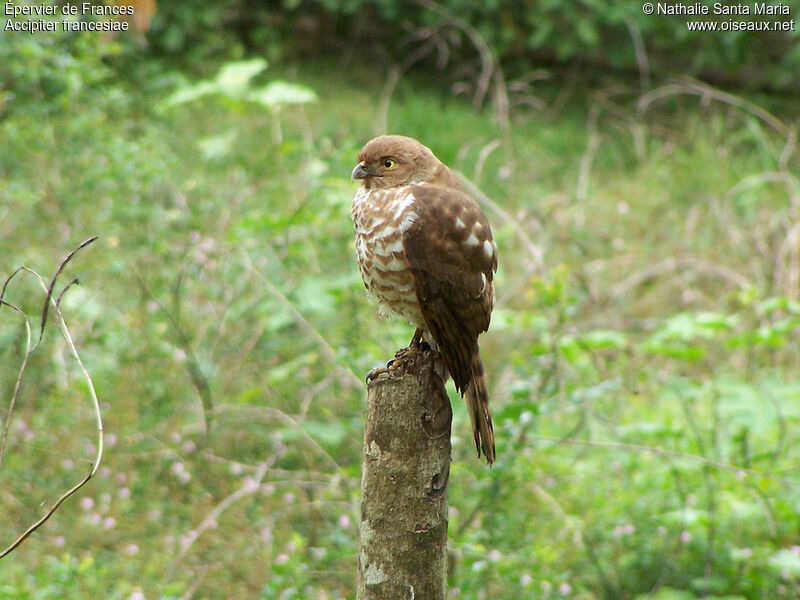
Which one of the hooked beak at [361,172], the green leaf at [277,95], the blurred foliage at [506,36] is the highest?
the blurred foliage at [506,36]

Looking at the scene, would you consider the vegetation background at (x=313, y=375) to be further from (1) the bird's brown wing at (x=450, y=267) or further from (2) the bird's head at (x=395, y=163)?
(2) the bird's head at (x=395, y=163)

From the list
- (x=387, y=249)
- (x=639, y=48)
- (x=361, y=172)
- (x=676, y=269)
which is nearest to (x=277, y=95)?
(x=639, y=48)

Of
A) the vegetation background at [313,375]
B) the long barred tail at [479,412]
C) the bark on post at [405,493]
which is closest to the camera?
the bark on post at [405,493]

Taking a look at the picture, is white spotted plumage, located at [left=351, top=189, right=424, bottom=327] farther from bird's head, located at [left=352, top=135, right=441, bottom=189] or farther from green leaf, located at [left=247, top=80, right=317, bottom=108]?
green leaf, located at [left=247, top=80, right=317, bottom=108]

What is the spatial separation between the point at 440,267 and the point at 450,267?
0.03 m

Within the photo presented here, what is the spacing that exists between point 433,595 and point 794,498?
2.03 metres

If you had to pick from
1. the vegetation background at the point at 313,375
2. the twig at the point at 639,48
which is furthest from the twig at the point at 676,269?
the twig at the point at 639,48

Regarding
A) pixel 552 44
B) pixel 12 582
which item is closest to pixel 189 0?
pixel 552 44

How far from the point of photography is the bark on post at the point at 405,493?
6.14ft

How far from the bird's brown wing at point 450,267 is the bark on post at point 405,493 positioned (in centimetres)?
42

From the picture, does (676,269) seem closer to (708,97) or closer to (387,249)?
(708,97)

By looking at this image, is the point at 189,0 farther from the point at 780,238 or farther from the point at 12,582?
the point at 12,582

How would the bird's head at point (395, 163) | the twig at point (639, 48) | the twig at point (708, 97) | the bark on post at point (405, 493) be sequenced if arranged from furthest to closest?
the twig at point (639, 48) → the twig at point (708, 97) → the bird's head at point (395, 163) → the bark on post at point (405, 493)

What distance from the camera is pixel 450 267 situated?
7.97 feet
